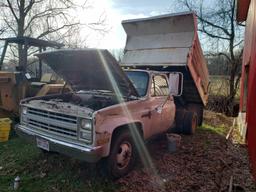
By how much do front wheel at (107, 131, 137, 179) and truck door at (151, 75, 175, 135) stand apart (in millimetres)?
955

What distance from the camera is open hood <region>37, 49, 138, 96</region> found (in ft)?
15.2

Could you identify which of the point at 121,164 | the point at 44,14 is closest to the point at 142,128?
the point at 121,164

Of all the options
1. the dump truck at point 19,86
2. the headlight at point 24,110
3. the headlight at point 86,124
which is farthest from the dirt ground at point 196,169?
the dump truck at point 19,86

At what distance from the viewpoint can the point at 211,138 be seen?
25.6 ft

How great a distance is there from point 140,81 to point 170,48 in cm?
249

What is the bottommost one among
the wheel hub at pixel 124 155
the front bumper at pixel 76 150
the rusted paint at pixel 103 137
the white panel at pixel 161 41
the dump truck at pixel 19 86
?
the wheel hub at pixel 124 155

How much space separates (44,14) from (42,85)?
14.7 metres

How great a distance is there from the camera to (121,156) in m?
4.65

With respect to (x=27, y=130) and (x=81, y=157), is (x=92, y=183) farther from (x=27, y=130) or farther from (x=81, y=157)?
(x=27, y=130)

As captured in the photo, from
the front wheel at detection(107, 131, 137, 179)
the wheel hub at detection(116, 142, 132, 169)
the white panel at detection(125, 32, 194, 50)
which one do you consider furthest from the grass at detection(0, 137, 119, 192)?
the white panel at detection(125, 32, 194, 50)

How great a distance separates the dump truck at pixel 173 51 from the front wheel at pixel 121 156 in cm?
310

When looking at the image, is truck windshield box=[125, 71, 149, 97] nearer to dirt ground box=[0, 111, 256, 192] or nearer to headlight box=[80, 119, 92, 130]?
dirt ground box=[0, 111, 256, 192]

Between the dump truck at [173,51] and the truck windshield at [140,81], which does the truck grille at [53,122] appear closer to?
the truck windshield at [140,81]

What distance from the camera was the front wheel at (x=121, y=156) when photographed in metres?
4.40
